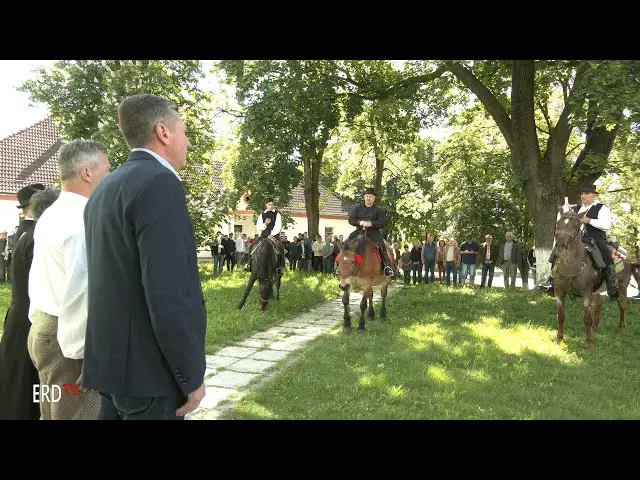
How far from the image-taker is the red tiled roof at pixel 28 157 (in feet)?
104

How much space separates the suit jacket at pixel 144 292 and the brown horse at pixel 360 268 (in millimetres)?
8452

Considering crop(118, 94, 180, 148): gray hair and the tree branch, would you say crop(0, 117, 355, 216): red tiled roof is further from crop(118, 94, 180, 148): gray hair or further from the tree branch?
crop(118, 94, 180, 148): gray hair

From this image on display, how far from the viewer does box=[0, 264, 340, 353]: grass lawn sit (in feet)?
33.8

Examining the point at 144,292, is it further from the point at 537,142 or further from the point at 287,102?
the point at 537,142

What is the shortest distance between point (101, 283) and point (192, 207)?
20318mm

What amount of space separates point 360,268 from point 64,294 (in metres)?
8.32

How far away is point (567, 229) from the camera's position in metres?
9.10

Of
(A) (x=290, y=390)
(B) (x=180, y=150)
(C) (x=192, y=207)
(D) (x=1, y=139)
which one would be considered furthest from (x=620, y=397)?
(D) (x=1, y=139)

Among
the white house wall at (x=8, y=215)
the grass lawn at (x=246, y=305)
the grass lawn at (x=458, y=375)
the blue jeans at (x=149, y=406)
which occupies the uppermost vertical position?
the white house wall at (x=8, y=215)

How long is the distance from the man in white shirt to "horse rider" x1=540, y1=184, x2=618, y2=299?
853 cm

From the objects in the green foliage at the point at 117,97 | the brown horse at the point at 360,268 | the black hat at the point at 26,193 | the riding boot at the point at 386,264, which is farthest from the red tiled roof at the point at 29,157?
the black hat at the point at 26,193

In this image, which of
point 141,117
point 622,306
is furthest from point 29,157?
point 141,117

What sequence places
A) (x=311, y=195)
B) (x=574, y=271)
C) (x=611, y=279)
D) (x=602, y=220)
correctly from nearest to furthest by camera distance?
(x=574, y=271) < (x=602, y=220) < (x=611, y=279) < (x=311, y=195)

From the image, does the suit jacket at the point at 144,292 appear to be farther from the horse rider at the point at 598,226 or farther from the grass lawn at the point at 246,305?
the horse rider at the point at 598,226
